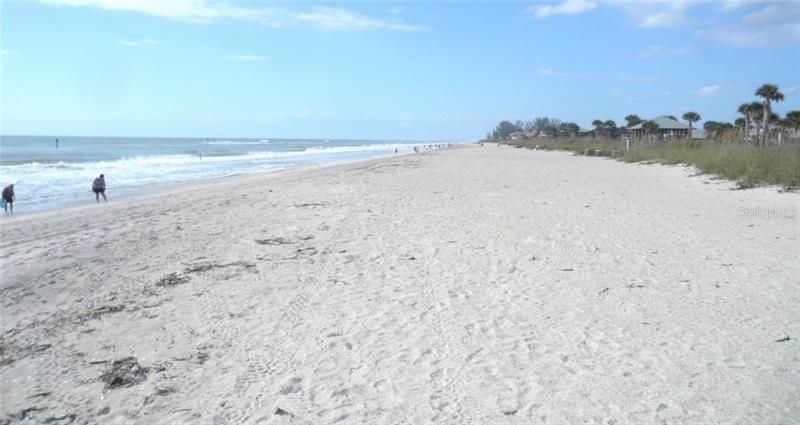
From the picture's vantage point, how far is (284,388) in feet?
11.1

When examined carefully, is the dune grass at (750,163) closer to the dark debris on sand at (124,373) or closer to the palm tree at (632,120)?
the dark debris on sand at (124,373)

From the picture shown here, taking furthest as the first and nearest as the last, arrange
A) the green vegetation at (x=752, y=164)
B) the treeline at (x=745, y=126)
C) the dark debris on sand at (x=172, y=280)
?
the treeline at (x=745, y=126), the green vegetation at (x=752, y=164), the dark debris on sand at (x=172, y=280)

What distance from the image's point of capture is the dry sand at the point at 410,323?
10.5 ft

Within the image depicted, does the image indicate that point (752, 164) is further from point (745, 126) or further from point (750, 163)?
point (745, 126)

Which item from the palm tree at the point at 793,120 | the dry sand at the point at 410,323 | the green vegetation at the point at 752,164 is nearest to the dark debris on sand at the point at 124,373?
the dry sand at the point at 410,323

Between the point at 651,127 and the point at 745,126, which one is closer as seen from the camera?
the point at 745,126

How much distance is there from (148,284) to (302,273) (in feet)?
5.44

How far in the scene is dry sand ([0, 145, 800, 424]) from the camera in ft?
10.5

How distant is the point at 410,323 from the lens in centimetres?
444

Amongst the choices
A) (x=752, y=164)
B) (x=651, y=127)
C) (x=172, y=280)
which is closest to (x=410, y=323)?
(x=172, y=280)

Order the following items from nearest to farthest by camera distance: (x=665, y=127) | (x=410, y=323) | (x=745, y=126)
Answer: (x=410, y=323)
(x=745, y=126)
(x=665, y=127)

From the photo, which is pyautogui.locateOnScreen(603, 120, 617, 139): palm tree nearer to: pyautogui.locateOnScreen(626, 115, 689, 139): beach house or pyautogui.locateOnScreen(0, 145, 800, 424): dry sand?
pyautogui.locateOnScreen(626, 115, 689, 139): beach house

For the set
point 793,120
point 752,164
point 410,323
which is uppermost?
point 793,120

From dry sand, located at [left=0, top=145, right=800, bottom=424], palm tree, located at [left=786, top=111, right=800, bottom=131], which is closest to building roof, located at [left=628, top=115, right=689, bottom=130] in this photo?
palm tree, located at [left=786, top=111, right=800, bottom=131]
